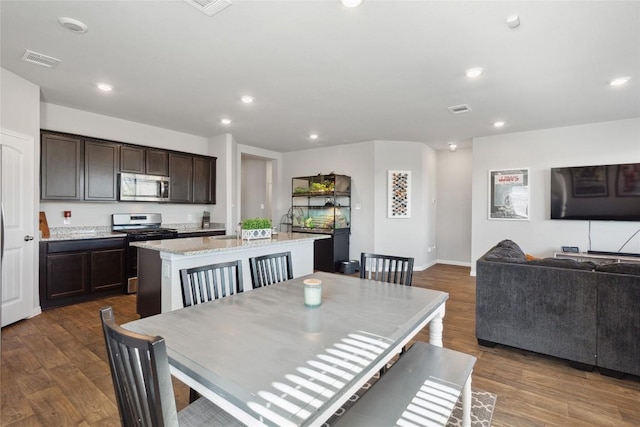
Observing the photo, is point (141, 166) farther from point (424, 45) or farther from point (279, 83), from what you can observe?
point (424, 45)

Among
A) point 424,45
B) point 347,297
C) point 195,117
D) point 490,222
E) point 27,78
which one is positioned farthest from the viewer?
point 490,222

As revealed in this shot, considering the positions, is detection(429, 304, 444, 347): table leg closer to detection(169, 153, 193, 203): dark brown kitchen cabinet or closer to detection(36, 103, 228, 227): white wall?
detection(36, 103, 228, 227): white wall

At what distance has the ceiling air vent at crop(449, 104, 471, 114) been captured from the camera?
412 cm

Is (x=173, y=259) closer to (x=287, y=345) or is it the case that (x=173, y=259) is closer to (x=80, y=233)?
(x=287, y=345)

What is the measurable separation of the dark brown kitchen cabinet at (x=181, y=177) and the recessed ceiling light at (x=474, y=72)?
463 cm

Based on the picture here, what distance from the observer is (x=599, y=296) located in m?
2.43

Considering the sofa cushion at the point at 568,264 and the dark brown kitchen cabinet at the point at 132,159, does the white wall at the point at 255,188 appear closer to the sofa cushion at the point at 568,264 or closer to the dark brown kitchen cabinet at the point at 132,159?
the dark brown kitchen cabinet at the point at 132,159

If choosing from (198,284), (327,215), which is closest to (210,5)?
(198,284)

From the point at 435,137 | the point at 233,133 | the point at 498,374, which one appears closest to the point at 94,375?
the point at 498,374

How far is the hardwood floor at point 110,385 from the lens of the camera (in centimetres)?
195

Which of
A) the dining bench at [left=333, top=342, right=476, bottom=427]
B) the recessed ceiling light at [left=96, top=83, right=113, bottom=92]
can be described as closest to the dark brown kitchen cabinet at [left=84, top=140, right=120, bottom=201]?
the recessed ceiling light at [left=96, top=83, right=113, bottom=92]

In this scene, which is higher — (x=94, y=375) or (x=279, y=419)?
(x=279, y=419)

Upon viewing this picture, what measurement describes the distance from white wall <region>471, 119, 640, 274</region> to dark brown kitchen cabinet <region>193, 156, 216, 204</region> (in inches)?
197

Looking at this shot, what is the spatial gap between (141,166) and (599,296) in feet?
19.2
